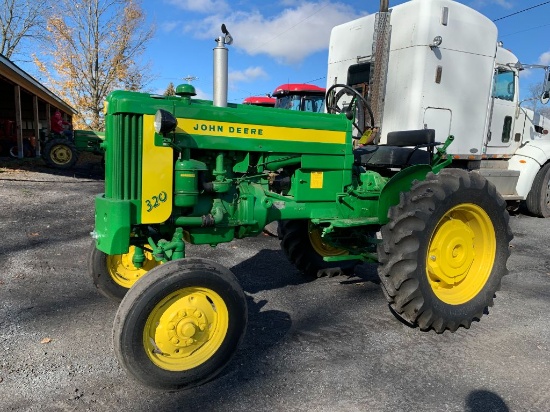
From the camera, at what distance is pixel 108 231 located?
2693 mm

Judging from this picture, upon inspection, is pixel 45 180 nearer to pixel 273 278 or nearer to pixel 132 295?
pixel 273 278

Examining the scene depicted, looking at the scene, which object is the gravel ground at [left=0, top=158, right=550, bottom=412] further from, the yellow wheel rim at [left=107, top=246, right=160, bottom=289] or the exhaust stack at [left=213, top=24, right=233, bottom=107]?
the exhaust stack at [left=213, top=24, right=233, bottom=107]

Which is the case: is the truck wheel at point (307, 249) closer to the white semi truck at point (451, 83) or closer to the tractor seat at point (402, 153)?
the tractor seat at point (402, 153)

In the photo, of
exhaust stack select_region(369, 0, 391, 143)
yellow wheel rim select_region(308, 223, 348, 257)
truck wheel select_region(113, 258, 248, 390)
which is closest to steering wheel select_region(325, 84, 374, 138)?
yellow wheel rim select_region(308, 223, 348, 257)

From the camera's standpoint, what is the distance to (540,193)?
340 inches

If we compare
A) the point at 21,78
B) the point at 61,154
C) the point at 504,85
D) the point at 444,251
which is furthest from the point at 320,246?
the point at 21,78

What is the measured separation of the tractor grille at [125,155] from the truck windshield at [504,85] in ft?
24.7

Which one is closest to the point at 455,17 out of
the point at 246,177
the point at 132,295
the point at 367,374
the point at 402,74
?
the point at 402,74

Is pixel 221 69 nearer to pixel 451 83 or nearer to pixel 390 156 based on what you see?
pixel 390 156

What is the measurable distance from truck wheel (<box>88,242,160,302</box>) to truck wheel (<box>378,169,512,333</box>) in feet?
6.16

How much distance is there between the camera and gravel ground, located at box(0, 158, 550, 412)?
243 centimetres

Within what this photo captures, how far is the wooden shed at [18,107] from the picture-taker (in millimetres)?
12922

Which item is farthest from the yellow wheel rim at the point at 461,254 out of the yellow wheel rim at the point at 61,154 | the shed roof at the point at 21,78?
the yellow wheel rim at the point at 61,154

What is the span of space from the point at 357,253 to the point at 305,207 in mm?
711
